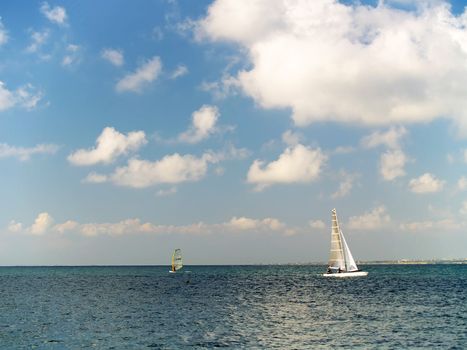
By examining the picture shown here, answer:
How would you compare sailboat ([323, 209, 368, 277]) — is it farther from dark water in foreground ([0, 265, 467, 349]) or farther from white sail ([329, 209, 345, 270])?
dark water in foreground ([0, 265, 467, 349])

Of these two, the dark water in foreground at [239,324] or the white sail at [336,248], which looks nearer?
the dark water in foreground at [239,324]

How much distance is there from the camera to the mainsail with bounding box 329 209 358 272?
137 meters

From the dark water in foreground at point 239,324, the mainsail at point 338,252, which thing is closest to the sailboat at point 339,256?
the mainsail at point 338,252

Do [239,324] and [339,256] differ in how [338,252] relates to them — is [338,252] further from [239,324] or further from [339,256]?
[239,324]

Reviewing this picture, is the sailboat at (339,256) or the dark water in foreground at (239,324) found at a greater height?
the sailboat at (339,256)

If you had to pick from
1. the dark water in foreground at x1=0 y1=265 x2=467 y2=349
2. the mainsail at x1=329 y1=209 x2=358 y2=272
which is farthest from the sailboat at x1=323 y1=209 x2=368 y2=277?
the dark water in foreground at x1=0 y1=265 x2=467 y2=349

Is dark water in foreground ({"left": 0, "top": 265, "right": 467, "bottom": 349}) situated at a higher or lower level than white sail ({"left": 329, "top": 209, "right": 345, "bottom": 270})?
lower

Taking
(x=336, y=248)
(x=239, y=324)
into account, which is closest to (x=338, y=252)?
(x=336, y=248)

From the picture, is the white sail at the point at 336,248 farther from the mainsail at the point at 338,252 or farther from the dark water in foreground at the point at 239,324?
the dark water in foreground at the point at 239,324

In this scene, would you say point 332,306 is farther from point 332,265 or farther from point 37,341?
point 332,265

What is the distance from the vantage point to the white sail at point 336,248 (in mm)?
136775

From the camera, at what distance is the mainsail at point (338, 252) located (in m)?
137

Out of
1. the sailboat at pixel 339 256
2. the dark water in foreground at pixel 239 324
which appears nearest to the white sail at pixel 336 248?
the sailboat at pixel 339 256

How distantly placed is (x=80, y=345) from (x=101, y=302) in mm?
42034
